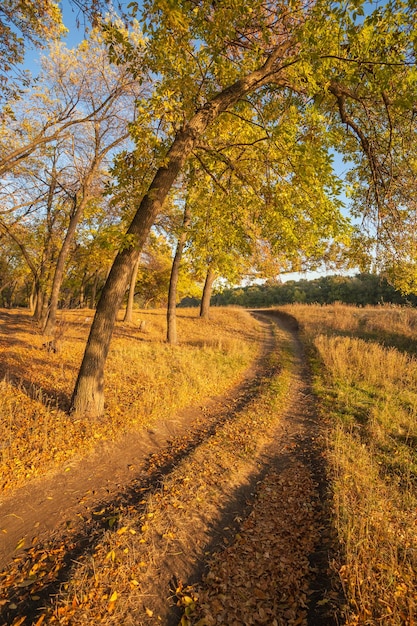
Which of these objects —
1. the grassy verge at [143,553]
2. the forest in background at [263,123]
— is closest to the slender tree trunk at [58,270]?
the forest in background at [263,123]

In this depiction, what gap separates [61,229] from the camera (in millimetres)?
16609

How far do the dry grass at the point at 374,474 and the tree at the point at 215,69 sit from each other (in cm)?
481

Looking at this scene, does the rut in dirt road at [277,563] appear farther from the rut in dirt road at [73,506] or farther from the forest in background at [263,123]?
the forest in background at [263,123]

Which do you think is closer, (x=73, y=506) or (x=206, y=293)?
(x=73, y=506)

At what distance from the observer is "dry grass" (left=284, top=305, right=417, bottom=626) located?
9.35 feet

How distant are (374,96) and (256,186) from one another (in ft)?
8.88

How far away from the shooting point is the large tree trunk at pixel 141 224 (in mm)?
5820

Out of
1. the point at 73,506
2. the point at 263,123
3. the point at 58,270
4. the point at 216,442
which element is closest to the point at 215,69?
the point at 263,123

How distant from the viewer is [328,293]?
5944cm

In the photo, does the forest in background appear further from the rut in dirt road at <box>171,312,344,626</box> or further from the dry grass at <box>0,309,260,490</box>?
the rut in dirt road at <box>171,312,344,626</box>

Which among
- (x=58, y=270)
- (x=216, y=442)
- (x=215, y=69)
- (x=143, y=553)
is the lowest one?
(x=143, y=553)

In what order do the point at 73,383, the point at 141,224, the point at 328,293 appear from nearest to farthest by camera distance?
the point at 141,224 → the point at 73,383 → the point at 328,293

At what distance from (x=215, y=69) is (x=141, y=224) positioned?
354 centimetres

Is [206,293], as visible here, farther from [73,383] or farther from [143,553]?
[143,553]
